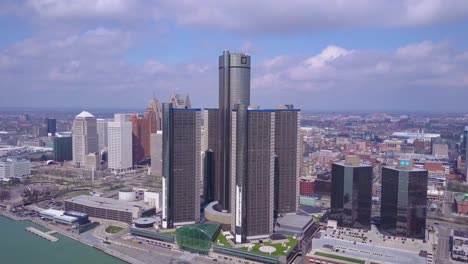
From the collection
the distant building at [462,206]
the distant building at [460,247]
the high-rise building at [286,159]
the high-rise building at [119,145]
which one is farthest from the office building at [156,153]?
the distant building at [460,247]

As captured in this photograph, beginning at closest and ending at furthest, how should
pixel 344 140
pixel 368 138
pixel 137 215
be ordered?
pixel 137 215
pixel 344 140
pixel 368 138

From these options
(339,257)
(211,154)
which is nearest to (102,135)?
(211,154)

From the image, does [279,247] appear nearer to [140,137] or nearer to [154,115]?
[140,137]

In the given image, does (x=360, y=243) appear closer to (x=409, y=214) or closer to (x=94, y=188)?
(x=409, y=214)

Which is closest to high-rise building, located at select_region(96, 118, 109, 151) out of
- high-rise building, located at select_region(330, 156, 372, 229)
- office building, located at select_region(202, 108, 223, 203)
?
office building, located at select_region(202, 108, 223, 203)

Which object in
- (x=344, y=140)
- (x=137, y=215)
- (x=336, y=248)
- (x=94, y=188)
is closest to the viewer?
(x=336, y=248)

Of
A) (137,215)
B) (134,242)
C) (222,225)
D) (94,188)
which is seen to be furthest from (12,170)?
(222,225)

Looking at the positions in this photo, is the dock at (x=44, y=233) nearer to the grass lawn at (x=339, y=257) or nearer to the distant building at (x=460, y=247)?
the grass lawn at (x=339, y=257)
